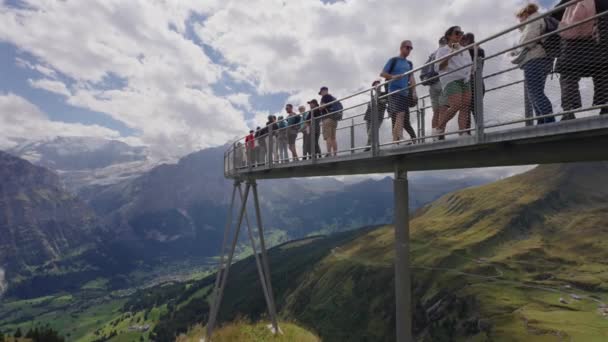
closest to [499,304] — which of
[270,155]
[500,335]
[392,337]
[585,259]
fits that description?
[500,335]

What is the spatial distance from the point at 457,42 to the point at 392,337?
421ft

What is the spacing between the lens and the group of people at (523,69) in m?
5.49

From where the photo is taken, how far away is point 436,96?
26.0 feet

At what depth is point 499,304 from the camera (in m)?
111

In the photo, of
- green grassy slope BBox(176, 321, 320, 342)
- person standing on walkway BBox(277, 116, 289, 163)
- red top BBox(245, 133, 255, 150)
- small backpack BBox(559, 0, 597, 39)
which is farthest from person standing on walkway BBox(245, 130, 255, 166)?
small backpack BBox(559, 0, 597, 39)

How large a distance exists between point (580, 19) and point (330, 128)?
261 inches

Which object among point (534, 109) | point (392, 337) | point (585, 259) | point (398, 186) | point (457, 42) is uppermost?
point (457, 42)

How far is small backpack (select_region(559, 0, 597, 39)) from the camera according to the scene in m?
5.48

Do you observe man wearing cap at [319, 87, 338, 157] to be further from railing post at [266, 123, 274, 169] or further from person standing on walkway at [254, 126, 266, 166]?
person standing on walkway at [254, 126, 266, 166]

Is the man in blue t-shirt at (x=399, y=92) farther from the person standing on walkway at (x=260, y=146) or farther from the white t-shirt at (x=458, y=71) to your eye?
the person standing on walkway at (x=260, y=146)

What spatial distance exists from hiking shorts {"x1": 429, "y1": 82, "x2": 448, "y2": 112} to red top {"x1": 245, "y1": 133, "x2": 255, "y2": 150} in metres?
10.3

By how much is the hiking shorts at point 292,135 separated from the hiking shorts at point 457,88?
23.2ft

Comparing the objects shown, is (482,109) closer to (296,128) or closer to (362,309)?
(296,128)

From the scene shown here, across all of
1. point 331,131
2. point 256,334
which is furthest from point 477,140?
point 256,334
